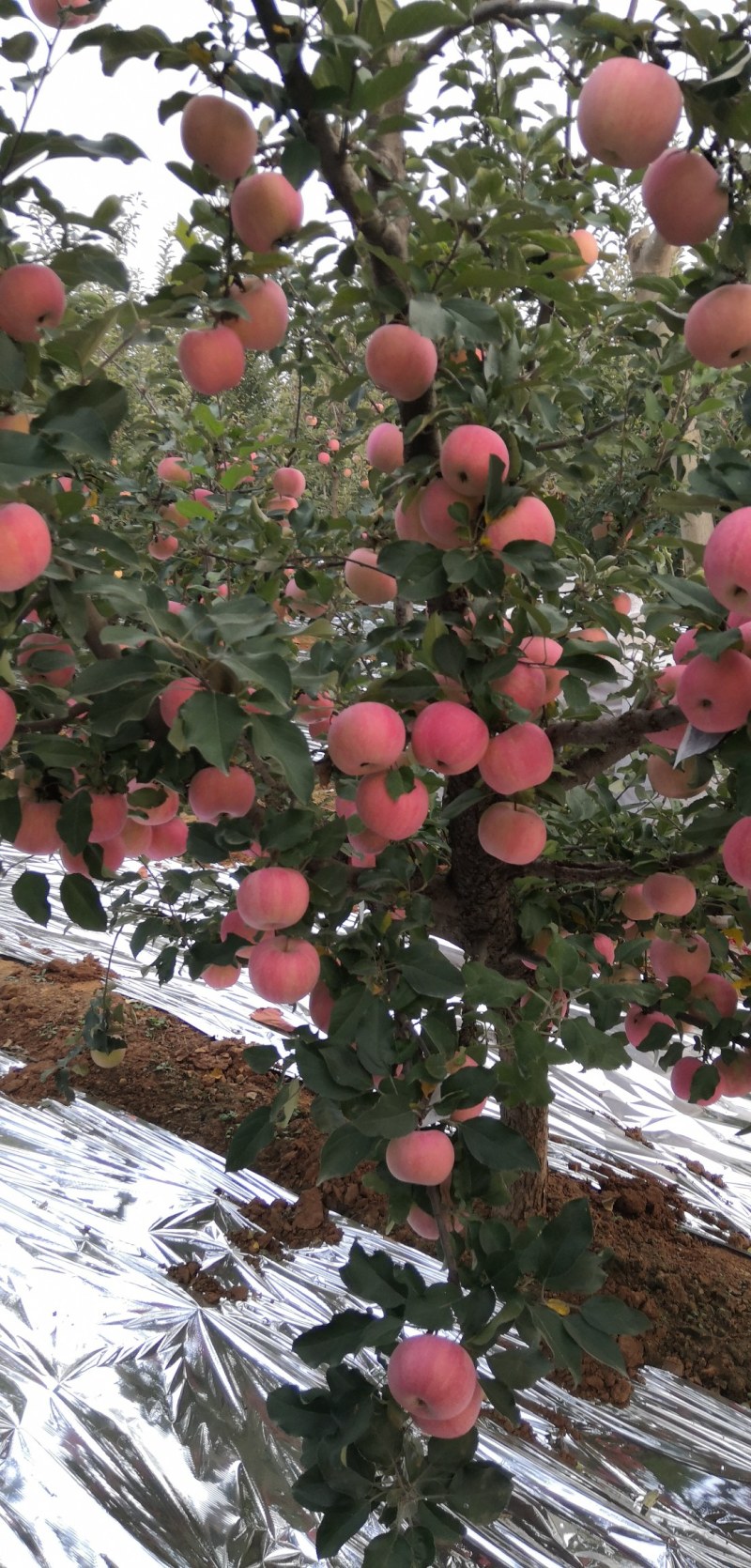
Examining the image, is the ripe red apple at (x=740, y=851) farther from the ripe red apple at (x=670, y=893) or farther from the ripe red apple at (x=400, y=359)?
the ripe red apple at (x=400, y=359)

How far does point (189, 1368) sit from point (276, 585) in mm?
1076

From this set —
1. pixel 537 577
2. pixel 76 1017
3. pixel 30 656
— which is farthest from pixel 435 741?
pixel 76 1017

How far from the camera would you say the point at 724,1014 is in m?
1.13

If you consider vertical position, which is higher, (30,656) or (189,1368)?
(30,656)

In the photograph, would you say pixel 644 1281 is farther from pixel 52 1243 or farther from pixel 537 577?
pixel 537 577

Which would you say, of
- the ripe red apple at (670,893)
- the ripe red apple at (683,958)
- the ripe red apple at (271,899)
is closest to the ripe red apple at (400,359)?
the ripe red apple at (271,899)

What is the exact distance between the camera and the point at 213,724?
0.61 meters

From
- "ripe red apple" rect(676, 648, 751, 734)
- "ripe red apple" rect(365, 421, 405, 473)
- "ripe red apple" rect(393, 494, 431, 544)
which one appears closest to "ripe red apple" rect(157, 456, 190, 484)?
"ripe red apple" rect(365, 421, 405, 473)

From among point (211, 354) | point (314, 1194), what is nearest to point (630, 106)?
point (211, 354)

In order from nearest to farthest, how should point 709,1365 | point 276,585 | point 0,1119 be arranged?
point 276,585 < point 709,1365 < point 0,1119

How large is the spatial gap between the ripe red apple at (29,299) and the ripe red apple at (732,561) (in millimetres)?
453

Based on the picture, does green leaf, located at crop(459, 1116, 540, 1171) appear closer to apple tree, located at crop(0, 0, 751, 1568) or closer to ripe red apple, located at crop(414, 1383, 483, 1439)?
apple tree, located at crop(0, 0, 751, 1568)

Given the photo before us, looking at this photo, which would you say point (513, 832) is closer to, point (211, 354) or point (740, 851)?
point (740, 851)

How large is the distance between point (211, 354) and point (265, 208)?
4.5 inches
